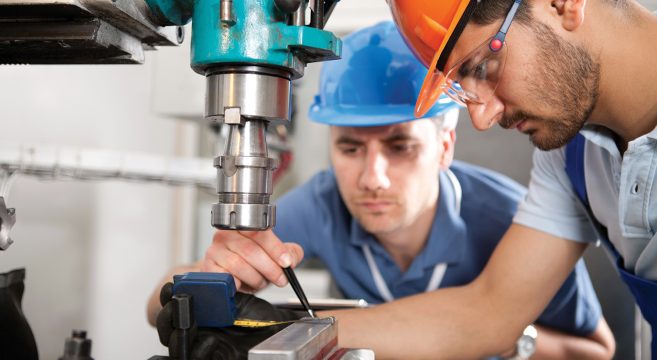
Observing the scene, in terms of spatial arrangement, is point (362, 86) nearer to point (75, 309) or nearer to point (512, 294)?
point (512, 294)

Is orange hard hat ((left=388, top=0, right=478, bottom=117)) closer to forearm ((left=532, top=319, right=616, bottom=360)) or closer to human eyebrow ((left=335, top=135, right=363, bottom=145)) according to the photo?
human eyebrow ((left=335, top=135, right=363, bottom=145))

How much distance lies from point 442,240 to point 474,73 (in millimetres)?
660

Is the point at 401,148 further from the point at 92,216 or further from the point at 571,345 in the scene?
the point at 92,216

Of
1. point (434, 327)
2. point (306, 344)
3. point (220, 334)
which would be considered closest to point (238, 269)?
point (220, 334)

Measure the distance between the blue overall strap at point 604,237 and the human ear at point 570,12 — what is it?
27cm

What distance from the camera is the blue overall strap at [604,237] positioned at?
42.1 inches

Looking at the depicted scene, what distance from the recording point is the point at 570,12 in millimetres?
949

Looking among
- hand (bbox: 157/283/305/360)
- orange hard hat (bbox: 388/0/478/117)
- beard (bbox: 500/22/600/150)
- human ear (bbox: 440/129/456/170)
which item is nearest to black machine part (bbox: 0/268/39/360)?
hand (bbox: 157/283/305/360)

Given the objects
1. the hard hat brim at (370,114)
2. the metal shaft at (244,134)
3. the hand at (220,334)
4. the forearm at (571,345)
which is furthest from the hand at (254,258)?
the forearm at (571,345)

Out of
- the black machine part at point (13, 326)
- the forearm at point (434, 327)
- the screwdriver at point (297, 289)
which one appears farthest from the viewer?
the forearm at point (434, 327)

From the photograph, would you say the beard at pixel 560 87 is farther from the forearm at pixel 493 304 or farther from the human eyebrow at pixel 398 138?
the human eyebrow at pixel 398 138

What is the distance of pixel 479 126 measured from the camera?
1.04 metres

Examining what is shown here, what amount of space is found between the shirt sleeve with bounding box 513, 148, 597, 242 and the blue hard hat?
0.31 metres

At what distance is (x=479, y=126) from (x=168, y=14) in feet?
1.83
